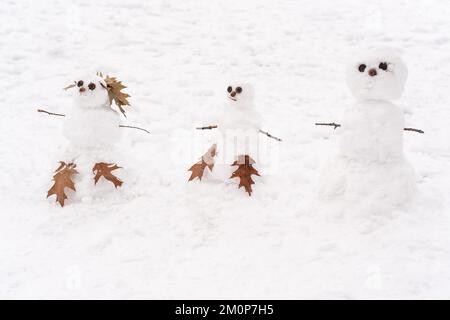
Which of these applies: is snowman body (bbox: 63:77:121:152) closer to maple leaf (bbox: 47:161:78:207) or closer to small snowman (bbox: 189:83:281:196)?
maple leaf (bbox: 47:161:78:207)

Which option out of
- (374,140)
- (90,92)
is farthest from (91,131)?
(374,140)

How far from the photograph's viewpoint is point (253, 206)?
4000mm

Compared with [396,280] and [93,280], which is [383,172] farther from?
[93,280]

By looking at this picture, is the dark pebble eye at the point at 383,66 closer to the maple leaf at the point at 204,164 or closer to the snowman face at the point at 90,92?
the maple leaf at the point at 204,164

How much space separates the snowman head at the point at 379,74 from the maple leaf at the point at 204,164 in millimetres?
1376

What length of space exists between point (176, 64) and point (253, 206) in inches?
162

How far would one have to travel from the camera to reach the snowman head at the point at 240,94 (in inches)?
156

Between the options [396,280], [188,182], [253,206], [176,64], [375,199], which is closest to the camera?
[396,280]

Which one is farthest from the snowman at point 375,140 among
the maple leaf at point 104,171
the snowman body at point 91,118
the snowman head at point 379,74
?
the snowman body at point 91,118

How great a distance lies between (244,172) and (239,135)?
33 centimetres

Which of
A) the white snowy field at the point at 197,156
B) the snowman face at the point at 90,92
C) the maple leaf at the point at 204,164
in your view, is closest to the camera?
the white snowy field at the point at 197,156

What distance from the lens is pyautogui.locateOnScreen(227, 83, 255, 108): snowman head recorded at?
3.97m

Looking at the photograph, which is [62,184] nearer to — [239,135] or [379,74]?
[239,135]
